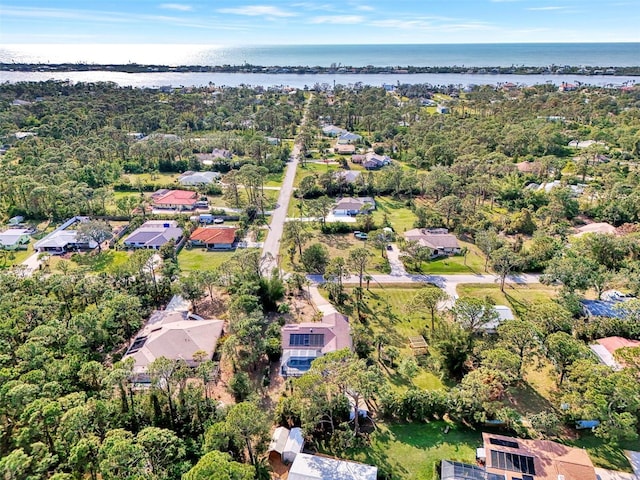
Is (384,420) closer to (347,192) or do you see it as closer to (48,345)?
(48,345)

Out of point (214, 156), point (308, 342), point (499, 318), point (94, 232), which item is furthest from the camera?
point (214, 156)

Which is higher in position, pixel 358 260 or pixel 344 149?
pixel 344 149

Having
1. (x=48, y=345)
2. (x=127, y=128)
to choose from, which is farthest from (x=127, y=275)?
(x=127, y=128)

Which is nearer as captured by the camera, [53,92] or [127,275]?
[127,275]

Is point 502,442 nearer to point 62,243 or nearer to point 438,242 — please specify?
point 438,242

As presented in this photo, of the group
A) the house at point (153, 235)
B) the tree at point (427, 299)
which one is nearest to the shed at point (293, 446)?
the tree at point (427, 299)

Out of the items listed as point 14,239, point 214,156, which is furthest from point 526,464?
point 214,156

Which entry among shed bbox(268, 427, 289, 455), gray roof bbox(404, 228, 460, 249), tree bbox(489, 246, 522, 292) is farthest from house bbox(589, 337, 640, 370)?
shed bbox(268, 427, 289, 455)
